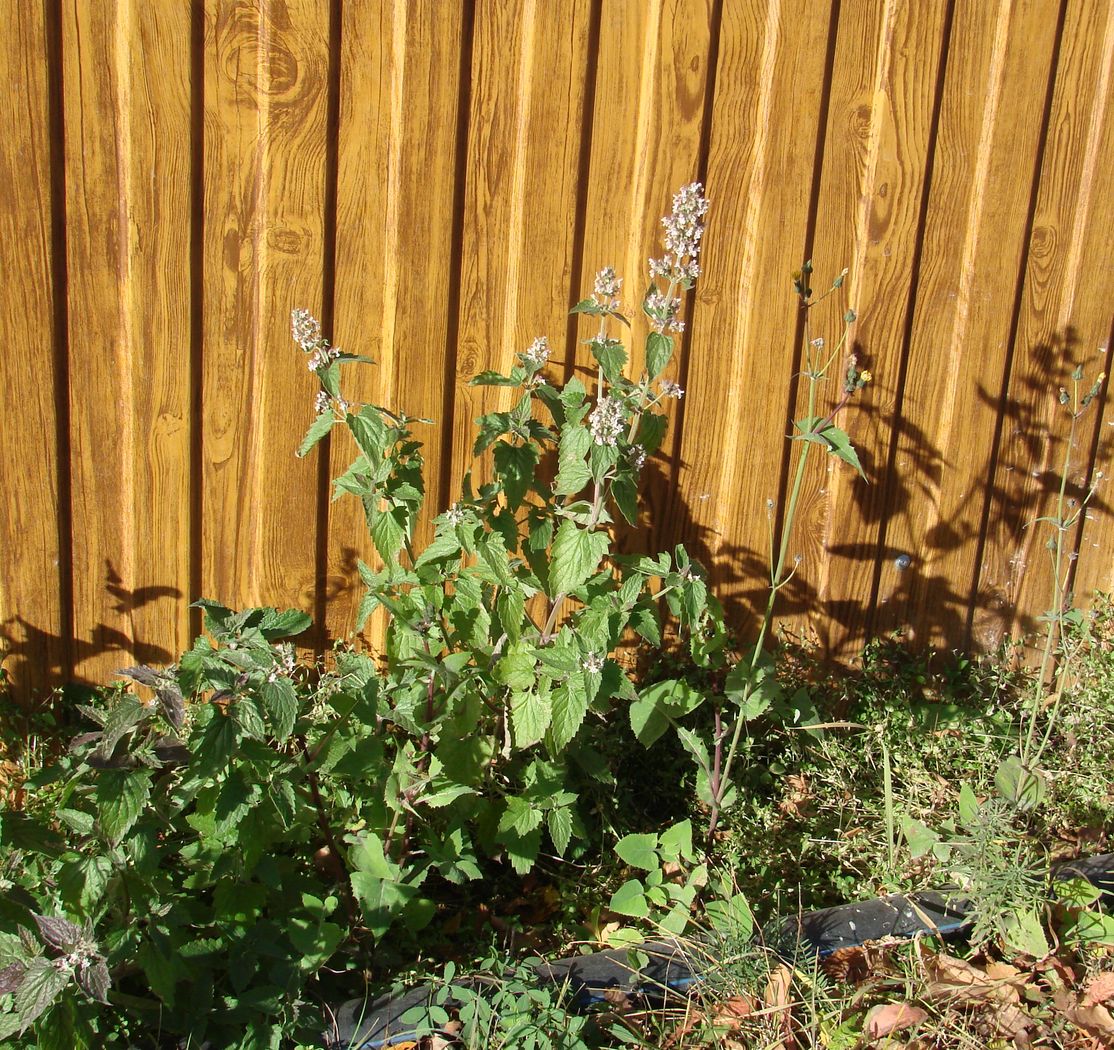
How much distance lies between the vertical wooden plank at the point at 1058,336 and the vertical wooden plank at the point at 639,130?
1.26 meters

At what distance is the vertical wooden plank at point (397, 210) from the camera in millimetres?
2963

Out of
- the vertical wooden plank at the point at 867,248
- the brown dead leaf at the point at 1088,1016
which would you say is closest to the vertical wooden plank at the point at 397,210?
the vertical wooden plank at the point at 867,248

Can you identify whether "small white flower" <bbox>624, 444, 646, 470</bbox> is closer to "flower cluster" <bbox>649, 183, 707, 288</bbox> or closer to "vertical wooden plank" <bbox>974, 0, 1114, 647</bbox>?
"flower cluster" <bbox>649, 183, 707, 288</bbox>

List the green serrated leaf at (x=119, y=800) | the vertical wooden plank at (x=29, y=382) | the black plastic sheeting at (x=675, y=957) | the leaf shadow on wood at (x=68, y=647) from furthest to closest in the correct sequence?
the leaf shadow on wood at (x=68, y=647), the vertical wooden plank at (x=29, y=382), the black plastic sheeting at (x=675, y=957), the green serrated leaf at (x=119, y=800)

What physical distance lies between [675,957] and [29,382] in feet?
7.07

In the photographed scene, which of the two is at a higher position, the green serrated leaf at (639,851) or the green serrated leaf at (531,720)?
the green serrated leaf at (531,720)

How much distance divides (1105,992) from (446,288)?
2437 mm

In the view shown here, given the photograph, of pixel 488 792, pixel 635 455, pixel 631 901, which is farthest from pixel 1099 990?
pixel 635 455

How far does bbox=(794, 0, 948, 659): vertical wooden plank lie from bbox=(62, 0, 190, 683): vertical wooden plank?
186cm

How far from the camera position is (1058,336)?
151 inches

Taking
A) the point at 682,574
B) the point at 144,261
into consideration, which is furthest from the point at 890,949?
the point at 144,261

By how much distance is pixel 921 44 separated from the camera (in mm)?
3371

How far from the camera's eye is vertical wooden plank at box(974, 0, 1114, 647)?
360 centimetres

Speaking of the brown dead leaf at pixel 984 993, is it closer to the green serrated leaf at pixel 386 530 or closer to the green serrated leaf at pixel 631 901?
the green serrated leaf at pixel 631 901
